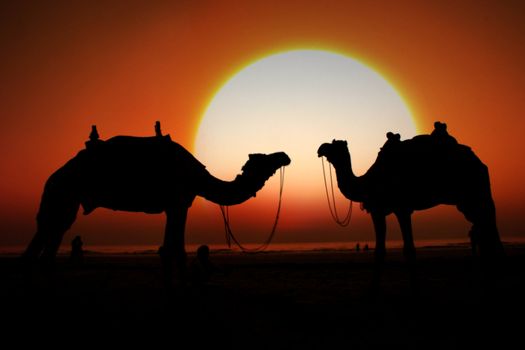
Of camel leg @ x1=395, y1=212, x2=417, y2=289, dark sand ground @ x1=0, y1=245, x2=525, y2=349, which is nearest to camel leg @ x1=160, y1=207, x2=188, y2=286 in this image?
dark sand ground @ x1=0, y1=245, x2=525, y2=349

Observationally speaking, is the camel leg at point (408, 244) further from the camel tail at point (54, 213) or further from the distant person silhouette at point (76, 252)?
the distant person silhouette at point (76, 252)

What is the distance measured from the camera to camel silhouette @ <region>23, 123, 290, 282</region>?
9.94 metres

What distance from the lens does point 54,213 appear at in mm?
9828

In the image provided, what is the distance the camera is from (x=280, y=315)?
7.59m

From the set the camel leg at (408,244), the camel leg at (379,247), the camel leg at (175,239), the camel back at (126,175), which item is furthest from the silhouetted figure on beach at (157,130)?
the camel leg at (408,244)

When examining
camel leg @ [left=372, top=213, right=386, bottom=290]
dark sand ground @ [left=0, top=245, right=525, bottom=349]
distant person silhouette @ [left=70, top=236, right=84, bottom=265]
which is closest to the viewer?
dark sand ground @ [left=0, top=245, right=525, bottom=349]

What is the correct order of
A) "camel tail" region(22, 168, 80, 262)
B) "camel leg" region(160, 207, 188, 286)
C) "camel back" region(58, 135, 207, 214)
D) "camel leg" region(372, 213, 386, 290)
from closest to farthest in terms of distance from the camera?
"camel tail" region(22, 168, 80, 262) → "camel leg" region(160, 207, 188, 286) → "camel leg" region(372, 213, 386, 290) → "camel back" region(58, 135, 207, 214)

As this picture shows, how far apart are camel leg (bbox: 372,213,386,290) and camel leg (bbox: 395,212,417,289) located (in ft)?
1.59

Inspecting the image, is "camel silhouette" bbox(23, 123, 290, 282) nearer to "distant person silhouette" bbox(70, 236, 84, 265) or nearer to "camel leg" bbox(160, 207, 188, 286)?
"camel leg" bbox(160, 207, 188, 286)

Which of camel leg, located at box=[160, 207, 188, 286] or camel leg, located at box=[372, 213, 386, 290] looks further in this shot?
camel leg, located at box=[372, 213, 386, 290]

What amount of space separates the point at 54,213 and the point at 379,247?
25.6ft

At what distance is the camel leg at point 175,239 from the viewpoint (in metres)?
9.88

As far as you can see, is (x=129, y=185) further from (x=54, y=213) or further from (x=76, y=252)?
(x=76, y=252)

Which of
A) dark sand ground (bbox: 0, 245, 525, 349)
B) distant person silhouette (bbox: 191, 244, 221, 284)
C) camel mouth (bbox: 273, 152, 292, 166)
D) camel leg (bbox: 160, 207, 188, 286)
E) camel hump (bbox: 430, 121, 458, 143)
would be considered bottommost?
dark sand ground (bbox: 0, 245, 525, 349)
